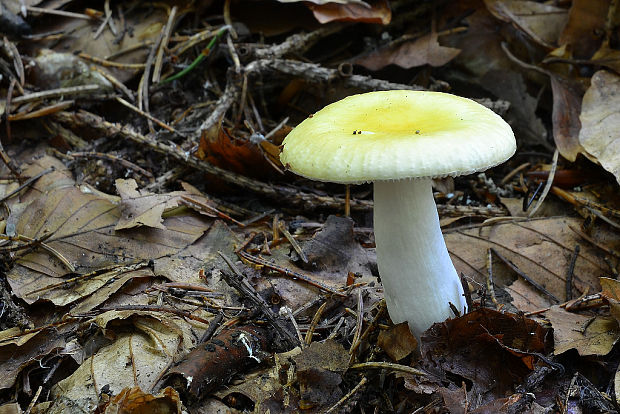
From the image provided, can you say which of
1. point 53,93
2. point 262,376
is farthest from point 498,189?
point 53,93

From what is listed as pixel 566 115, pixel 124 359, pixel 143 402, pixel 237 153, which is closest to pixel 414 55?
pixel 566 115

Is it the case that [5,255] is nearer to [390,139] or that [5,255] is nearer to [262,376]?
[262,376]

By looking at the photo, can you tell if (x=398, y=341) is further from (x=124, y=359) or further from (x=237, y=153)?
(x=237, y=153)

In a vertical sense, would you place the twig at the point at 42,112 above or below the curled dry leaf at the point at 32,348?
above

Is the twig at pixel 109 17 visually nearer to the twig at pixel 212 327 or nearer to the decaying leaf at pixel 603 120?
the twig at pixel 212 327

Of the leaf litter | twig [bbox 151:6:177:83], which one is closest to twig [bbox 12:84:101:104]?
the leaf litter

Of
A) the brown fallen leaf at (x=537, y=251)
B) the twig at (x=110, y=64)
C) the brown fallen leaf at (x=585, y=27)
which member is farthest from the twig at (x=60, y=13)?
the brown fallen leaf at (x=585, y=27)
